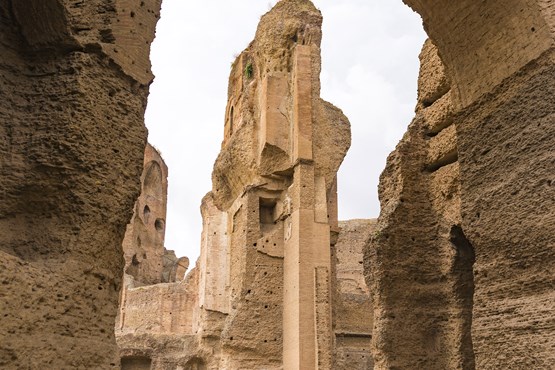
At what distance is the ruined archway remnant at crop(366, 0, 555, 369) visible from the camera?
4758 mm

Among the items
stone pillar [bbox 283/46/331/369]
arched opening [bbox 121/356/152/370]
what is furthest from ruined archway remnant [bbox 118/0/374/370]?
arched opening [bbox 121/356/152/370]

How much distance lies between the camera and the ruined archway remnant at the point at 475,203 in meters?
4.76

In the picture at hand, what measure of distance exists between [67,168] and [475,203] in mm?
2976

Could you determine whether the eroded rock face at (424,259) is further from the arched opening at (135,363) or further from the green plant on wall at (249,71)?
the arched opening at (135,363)

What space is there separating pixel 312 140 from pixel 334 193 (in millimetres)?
3144

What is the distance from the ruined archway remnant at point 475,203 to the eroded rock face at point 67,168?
2.54m

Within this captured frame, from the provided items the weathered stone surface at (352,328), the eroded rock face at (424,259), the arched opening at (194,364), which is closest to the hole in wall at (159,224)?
the weathered stone surface at (352,328)

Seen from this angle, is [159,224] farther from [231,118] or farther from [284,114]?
[284,114]

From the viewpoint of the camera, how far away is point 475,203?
17.5 feet

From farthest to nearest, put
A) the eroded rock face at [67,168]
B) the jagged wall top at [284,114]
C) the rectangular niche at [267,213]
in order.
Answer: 1. the rectangular niche at [267,213]
2. the jagged wall top at [284,114]
3. the eroded rock face at [67,168]

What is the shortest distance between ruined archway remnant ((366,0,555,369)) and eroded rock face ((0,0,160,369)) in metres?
2.54

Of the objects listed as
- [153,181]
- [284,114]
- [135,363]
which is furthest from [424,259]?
[153,181]

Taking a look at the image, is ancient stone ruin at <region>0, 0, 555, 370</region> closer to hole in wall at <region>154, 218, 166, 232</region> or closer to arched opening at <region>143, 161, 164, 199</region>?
arched opening at <region>143, 161, 164, 199</region>

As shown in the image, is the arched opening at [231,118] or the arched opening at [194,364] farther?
the arched opening at [231,118]
